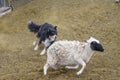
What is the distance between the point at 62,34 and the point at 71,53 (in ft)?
9.25

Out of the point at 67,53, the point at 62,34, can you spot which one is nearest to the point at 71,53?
the point at 67,53

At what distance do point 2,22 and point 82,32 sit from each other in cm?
303

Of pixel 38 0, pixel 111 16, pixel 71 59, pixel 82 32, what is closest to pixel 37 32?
pixel 82 32

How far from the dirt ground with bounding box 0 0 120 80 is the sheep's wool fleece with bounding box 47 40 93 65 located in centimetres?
34

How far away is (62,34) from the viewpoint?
1052 cm

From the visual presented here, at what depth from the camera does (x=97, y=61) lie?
28.4 feet

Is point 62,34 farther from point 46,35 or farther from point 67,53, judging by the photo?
point 67,53

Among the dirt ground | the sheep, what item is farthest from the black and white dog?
the sheep

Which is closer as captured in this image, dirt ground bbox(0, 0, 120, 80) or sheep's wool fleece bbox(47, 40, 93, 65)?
sheep's wool fleece bbox(47, 40, 93, 65)

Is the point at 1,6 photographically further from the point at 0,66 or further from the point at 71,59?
the point at 71,59

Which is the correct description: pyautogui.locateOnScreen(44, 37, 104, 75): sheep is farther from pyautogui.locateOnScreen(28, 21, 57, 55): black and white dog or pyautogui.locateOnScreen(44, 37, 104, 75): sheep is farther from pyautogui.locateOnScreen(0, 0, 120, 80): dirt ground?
pyautogui.locateOnScreen(28, 21, 57, 55): black and white dog

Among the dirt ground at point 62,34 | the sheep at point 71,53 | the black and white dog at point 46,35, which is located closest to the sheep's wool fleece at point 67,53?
the sheep at point 71,53

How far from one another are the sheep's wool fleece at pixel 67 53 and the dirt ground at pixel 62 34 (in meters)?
0.34

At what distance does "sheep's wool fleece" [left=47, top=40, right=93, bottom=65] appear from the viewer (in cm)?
775
